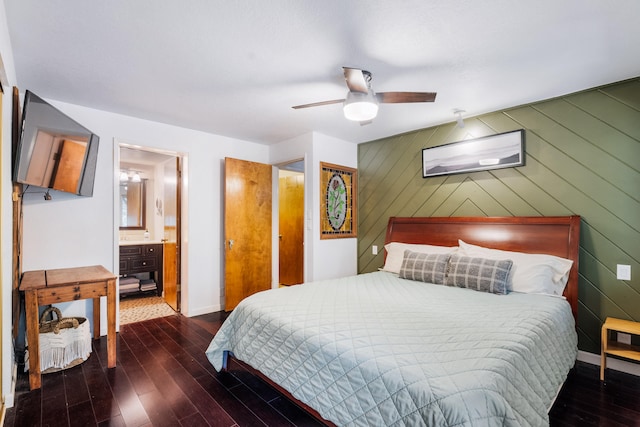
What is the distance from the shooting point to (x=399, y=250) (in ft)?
12.5

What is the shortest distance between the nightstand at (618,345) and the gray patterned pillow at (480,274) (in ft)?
2.46

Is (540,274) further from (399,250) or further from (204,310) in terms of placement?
(204,310)

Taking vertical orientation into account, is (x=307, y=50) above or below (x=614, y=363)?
above

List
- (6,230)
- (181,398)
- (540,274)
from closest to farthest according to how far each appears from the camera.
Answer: (6,230)
(181,398)
(540,274)

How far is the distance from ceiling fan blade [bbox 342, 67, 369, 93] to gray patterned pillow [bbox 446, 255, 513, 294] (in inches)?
73.4

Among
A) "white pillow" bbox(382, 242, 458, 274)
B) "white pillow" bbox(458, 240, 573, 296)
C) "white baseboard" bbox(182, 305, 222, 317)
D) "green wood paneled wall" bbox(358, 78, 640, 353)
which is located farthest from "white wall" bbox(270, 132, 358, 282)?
"white pillow" bbox(458, 240, 573, 296)

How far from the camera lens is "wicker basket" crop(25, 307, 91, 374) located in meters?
2.54

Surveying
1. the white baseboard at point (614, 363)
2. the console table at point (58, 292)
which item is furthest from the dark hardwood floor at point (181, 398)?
the console table at point (58, 292)

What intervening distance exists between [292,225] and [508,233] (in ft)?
11.9

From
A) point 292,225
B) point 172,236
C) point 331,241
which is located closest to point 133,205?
point 172,236

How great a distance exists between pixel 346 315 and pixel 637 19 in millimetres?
2516

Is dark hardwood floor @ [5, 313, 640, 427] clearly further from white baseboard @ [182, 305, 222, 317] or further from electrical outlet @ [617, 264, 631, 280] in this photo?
white baseboard @ [182, 305, 222, 317]

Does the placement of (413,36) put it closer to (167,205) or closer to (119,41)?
(119,41)

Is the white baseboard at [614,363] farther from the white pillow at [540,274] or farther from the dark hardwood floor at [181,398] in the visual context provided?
the white pillow at [540,274]
